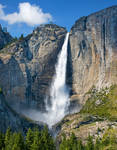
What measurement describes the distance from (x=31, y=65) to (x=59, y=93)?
61.8ft

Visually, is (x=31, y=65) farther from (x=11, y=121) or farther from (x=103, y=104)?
(x=103, y=104)

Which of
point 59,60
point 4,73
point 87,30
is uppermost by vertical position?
point 87,30

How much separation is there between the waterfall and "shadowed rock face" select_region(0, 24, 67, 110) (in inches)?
96.0

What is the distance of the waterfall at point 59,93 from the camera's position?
4242 inches

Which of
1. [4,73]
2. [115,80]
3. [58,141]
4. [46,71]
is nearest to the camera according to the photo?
[58,141]

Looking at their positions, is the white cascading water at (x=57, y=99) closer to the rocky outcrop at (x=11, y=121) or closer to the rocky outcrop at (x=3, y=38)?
the rocky outcrop at (x=11, y=121)

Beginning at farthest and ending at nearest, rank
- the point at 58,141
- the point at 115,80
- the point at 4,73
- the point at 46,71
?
the point at 46,71, the point at 4,73, the point at 115,80, the point at 58,141

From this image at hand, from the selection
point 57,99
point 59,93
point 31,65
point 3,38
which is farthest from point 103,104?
point 3,38

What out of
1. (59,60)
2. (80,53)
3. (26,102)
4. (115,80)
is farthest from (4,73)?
(115,80)

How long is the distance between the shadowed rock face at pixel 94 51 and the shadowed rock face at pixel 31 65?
9.82m

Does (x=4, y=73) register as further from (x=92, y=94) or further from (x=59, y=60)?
(x=92, y=94)

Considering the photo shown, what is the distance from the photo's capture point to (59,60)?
382 feet

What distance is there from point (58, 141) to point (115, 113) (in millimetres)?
22883

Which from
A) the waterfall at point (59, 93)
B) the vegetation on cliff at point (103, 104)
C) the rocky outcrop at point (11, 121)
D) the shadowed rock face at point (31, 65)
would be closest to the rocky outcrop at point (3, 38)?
the shadowed rock face at point (31, 65)
